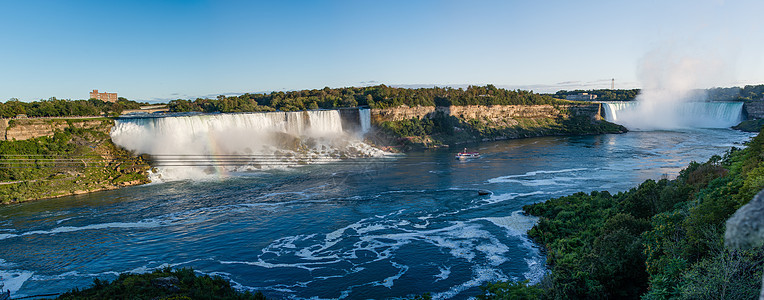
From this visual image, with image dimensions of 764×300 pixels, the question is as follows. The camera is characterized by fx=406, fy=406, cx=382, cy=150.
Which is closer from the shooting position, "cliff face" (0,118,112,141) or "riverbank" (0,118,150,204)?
"riverbank" (0,118,150,204)

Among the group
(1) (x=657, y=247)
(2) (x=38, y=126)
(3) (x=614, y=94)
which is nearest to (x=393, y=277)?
(1) (x=657, y=247)

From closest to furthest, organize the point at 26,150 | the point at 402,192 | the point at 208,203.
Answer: the point at 208,203 < the point at 402,192 < the point at 26,150

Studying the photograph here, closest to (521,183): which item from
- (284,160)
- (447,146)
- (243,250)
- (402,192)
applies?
(402,192)

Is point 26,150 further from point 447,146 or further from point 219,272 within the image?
point 447,146

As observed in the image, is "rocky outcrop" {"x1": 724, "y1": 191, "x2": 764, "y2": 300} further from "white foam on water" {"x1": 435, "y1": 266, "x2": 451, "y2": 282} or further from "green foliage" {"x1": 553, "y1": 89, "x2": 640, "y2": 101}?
"green foliage" {"x1": 553, "y1": 89, "x2": 640, "y2": 101}

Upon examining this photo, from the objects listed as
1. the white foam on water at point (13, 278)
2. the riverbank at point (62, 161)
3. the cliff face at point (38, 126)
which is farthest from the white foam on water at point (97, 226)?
the cliff face at point (38, 126)

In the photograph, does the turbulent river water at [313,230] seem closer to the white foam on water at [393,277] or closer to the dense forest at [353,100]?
the white foam on water at [393,277]

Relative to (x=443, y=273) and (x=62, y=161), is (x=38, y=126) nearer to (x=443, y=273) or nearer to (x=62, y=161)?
(x=62, y=161)

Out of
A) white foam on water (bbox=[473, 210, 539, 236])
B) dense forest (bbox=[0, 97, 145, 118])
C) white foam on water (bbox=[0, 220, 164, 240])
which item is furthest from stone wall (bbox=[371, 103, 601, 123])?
Answer: white foam on water (bbox=[0, 220, 164, 240])
